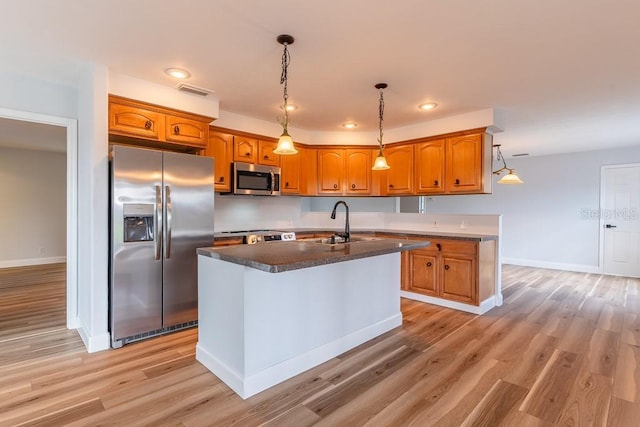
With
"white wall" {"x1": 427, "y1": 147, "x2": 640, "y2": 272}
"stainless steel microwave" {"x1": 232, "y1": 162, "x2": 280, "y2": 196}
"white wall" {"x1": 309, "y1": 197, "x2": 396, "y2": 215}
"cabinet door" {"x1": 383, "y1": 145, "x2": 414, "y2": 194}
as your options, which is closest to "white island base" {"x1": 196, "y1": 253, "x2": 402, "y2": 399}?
"stainless steel microwave" {"x1": 232, "y1": 162, "x2": 280, "y2": 196}

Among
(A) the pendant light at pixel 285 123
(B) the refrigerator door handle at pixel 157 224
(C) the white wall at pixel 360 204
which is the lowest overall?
(B) the refrigerator door handle at pixel 157 224

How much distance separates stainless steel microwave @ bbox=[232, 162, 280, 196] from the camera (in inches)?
170

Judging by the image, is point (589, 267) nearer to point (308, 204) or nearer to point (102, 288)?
point (308, 204)

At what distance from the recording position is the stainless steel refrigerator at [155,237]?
2896mm

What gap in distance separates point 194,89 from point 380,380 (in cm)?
322

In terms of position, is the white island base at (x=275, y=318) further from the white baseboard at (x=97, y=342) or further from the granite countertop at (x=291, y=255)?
the white baseboard at (x=97, y=342)

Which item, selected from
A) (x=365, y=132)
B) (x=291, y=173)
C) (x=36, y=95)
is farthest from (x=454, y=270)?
(x=36, y=95)

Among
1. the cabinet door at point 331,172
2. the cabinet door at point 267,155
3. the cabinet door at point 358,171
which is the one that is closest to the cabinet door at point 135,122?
the cabinet door at point 267,155

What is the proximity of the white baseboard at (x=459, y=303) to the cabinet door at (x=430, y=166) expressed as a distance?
4.89 ft

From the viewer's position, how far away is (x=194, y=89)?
11.1 feet

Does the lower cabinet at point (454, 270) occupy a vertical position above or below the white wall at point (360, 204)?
→ below

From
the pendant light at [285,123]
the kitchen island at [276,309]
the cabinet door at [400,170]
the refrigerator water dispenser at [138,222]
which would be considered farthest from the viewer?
the cabinet door at [400,170]

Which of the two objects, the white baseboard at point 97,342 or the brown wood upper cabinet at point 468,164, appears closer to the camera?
the white baseboard at point 97,342

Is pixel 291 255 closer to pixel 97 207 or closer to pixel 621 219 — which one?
pixel 97 207
